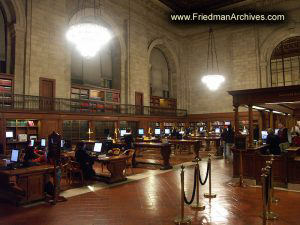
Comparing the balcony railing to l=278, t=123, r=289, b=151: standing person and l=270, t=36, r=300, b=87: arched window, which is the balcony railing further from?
l=270, t=36, r=300, b=87: arched window

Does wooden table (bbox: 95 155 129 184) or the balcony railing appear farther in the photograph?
the balcony railing

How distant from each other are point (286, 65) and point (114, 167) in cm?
2119

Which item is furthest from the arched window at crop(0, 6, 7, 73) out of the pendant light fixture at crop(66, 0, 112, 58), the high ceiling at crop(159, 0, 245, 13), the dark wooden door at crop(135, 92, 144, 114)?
the high ceiling at crop(159, 0, 245, 13)

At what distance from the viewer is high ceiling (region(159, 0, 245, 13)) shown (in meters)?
19.4

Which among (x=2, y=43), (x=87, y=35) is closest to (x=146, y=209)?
(x=87, y=35)

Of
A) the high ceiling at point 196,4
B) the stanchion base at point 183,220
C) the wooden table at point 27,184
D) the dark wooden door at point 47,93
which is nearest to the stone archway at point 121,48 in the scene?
the high ceiling at point 196,4

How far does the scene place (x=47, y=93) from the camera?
525 inches

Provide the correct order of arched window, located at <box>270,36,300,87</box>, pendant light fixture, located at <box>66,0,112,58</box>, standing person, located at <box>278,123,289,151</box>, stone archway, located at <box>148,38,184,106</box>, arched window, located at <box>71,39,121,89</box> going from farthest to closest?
stone archway, located at <box>148,38,184,106</box>, arched window, located at <box>270,36,300,87</box>, arched window, located at <box>71,39,121,89</box>, pendant light fixture, located at <box>66,0,112,58</box>, standing person, located at <box>278,123,289,151</box>

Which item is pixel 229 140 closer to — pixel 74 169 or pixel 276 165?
pixel 276 165

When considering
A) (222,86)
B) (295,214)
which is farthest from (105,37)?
(222,86)

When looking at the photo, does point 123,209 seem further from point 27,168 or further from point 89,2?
point 89,2

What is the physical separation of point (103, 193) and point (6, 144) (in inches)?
262

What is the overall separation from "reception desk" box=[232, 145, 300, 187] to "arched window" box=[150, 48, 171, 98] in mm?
15064

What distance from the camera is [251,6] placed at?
20.1 metres
